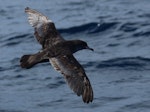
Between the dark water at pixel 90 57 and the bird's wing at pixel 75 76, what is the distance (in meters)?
1.99

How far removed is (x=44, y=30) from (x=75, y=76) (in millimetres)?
1560

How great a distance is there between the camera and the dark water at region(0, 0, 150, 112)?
1252 cm

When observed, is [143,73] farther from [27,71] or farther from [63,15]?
[63,15]

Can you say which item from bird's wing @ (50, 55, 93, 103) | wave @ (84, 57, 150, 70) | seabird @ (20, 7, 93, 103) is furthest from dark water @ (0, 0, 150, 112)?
bird's wing @ (50, 55, 93, 103)

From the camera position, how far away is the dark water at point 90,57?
41.1ft

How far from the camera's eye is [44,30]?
11367 millimetres

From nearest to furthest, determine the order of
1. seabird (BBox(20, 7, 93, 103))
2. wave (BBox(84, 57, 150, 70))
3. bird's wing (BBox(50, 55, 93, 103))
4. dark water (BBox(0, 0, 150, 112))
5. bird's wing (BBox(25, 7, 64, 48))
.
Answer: bird's wing (BBox(50, 55, 93, 103))
seabird (BBox(20, 7, 93, 103))
bird's wing (BBox(25, 7, 64, 48))
dark water (BBox(0, 0, 150, 112))
wave (BBox(84, 57, 150, 70))

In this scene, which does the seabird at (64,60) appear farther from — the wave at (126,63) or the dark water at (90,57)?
the wave at (126,63)

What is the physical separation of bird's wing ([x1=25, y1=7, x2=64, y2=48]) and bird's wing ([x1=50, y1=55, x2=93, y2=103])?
2.11 ft

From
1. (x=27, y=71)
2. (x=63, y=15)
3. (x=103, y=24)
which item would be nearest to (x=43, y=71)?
(x=27, y=71)

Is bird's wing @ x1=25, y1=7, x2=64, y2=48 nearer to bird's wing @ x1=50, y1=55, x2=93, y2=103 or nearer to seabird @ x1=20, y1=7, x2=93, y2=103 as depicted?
seabird @ x1=20, y1=7, x2=93, y2=103

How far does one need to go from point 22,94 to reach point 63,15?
5537 millimetres

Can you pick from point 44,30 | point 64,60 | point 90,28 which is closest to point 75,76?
point 64,60

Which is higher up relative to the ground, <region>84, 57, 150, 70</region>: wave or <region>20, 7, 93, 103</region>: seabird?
<region>20, 7, 93, 103</region>: seabird
